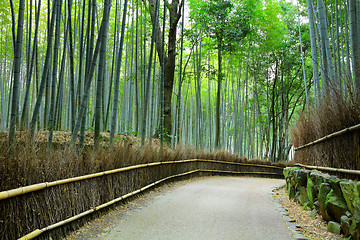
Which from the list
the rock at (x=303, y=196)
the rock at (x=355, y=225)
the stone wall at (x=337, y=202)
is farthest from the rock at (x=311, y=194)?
the rock at (x=355, y=225)

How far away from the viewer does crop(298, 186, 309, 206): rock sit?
4.01m

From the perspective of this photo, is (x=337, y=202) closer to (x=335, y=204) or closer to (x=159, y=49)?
(x=335, y=204)

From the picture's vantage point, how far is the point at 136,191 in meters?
4.14

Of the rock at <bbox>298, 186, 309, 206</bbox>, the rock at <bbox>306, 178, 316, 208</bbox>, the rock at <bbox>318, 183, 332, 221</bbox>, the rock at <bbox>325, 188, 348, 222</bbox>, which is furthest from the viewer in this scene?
the rock at <bbox>298, 186, 309, 206</bbox>

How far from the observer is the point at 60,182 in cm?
239

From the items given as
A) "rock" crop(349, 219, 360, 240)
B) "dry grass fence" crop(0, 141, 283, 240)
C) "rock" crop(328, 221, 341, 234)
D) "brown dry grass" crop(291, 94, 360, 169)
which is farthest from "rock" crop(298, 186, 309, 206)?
"dry grass fence" crop(0, 141, 283, 240)

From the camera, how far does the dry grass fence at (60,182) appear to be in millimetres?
1860

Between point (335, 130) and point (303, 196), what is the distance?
4.25 feet

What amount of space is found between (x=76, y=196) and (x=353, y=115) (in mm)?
2642

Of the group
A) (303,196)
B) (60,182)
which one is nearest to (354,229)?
(303,196)

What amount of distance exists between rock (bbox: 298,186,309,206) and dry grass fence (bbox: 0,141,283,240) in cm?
228

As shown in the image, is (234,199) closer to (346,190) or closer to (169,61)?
(346,190)

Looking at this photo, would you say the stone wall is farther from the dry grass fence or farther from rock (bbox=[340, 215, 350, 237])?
the dry grass fence

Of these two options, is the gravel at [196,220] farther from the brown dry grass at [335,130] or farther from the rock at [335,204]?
the brown dry grass at [335,130]
